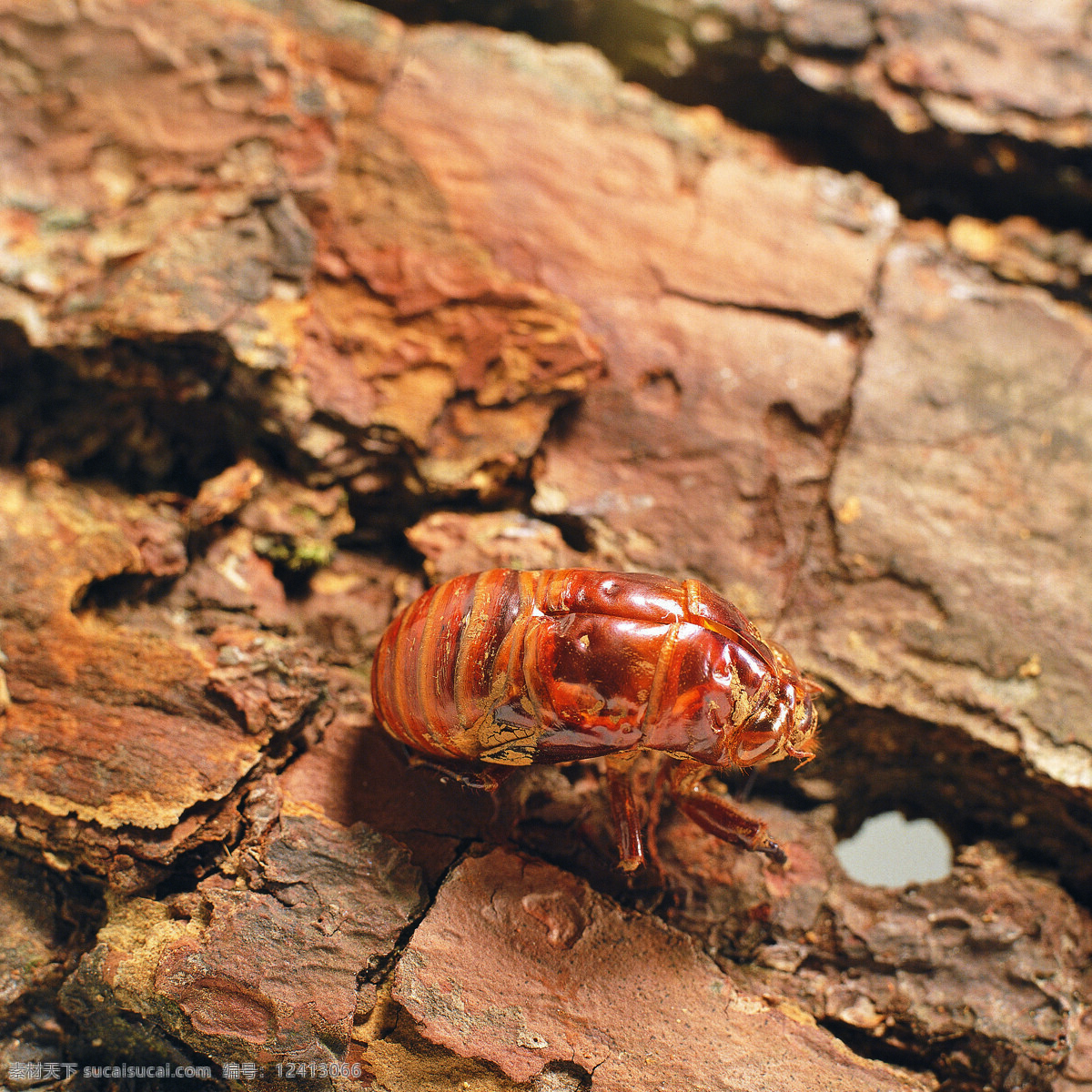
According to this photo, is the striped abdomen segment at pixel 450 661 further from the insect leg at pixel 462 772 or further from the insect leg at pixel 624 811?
the insect leg at pixel 624 811

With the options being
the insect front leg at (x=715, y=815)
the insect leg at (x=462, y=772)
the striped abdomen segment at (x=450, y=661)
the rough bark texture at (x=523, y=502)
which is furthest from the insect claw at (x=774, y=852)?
the striped abdomen segment at (x=450, y=661)

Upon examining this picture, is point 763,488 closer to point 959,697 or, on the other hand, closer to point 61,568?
point 959,697

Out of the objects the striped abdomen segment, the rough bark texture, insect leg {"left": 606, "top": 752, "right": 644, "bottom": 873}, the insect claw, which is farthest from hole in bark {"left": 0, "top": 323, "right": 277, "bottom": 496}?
the insect claw

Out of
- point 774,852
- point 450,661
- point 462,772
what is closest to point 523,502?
point 450,661

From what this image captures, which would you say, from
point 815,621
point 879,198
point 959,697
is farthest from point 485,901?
point 879,198

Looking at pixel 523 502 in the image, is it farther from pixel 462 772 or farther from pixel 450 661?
pixel 462 772
